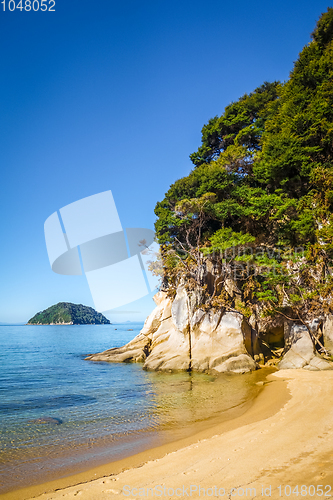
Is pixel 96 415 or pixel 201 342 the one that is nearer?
pixel 96 415

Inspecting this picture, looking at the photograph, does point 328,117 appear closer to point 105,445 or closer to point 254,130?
point 254,130

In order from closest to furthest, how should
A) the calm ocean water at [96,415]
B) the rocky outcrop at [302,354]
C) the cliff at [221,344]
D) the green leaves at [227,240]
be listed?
the calm ocean water at [96,415]
the rocky outcrop at [302,354]
the cliff at [221,344]
the green leaves at [227,240]

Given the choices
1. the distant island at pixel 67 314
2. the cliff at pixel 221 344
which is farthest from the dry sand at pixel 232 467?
the distant island at pixel 67 314

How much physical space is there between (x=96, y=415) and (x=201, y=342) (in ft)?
34.6

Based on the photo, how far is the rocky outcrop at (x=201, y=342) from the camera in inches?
690

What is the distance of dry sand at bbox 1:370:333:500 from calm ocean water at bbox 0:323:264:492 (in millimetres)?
837

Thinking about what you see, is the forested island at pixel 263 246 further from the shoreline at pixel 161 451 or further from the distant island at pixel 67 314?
the distant island at pixel 67 314

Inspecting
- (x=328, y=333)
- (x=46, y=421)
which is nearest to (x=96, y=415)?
(x=46, y=421)

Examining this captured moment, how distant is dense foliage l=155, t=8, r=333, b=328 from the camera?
17109 millimetres

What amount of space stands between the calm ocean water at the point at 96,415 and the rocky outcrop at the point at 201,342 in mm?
1422

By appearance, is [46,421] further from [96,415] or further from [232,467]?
[232,467]

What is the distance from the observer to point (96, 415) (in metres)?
9.96

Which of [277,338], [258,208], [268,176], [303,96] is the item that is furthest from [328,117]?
[277,338]

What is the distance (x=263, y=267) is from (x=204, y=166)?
9863mm
